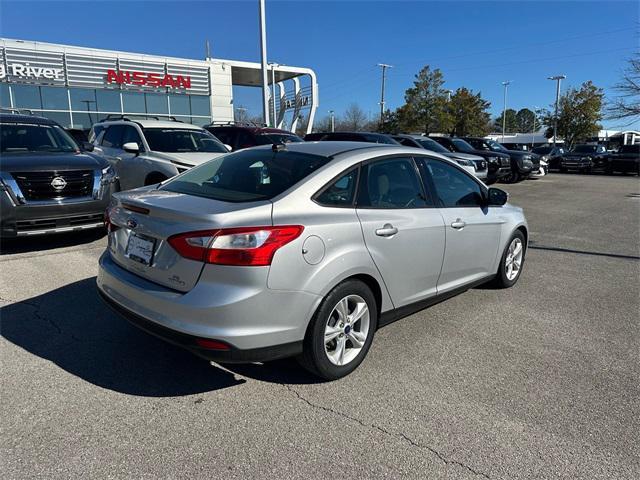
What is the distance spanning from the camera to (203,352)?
2.71 m

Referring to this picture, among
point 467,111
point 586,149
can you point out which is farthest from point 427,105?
point 586,149

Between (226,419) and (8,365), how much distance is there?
172 cm

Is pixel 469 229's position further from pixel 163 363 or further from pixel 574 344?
pixel 163 363

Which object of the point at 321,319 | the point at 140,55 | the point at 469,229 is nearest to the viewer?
the point at 321,319

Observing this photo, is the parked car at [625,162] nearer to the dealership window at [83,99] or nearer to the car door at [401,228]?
the car door at [401,228]

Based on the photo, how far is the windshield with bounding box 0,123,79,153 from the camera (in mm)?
6797

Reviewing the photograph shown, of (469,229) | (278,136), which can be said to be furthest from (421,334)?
(278,136)

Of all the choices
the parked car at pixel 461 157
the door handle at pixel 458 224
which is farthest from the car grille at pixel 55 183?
the parked car at pixel 461 157

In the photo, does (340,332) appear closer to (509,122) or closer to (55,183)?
(55,183)

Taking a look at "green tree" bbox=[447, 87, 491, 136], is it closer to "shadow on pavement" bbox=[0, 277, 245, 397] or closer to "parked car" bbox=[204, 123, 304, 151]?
"parked car" bbox=[204, 123, 304, 151]

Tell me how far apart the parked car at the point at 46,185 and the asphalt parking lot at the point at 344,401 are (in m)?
1.42

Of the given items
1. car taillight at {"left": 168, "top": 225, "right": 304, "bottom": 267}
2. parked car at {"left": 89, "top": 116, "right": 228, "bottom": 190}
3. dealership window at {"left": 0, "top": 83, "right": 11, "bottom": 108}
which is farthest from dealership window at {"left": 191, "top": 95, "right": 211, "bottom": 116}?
car taillight at {"left": 168, "top": 225, "right": 304, "bottom": 267}

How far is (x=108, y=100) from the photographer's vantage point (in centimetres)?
2628

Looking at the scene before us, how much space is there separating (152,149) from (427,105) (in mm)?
38470
